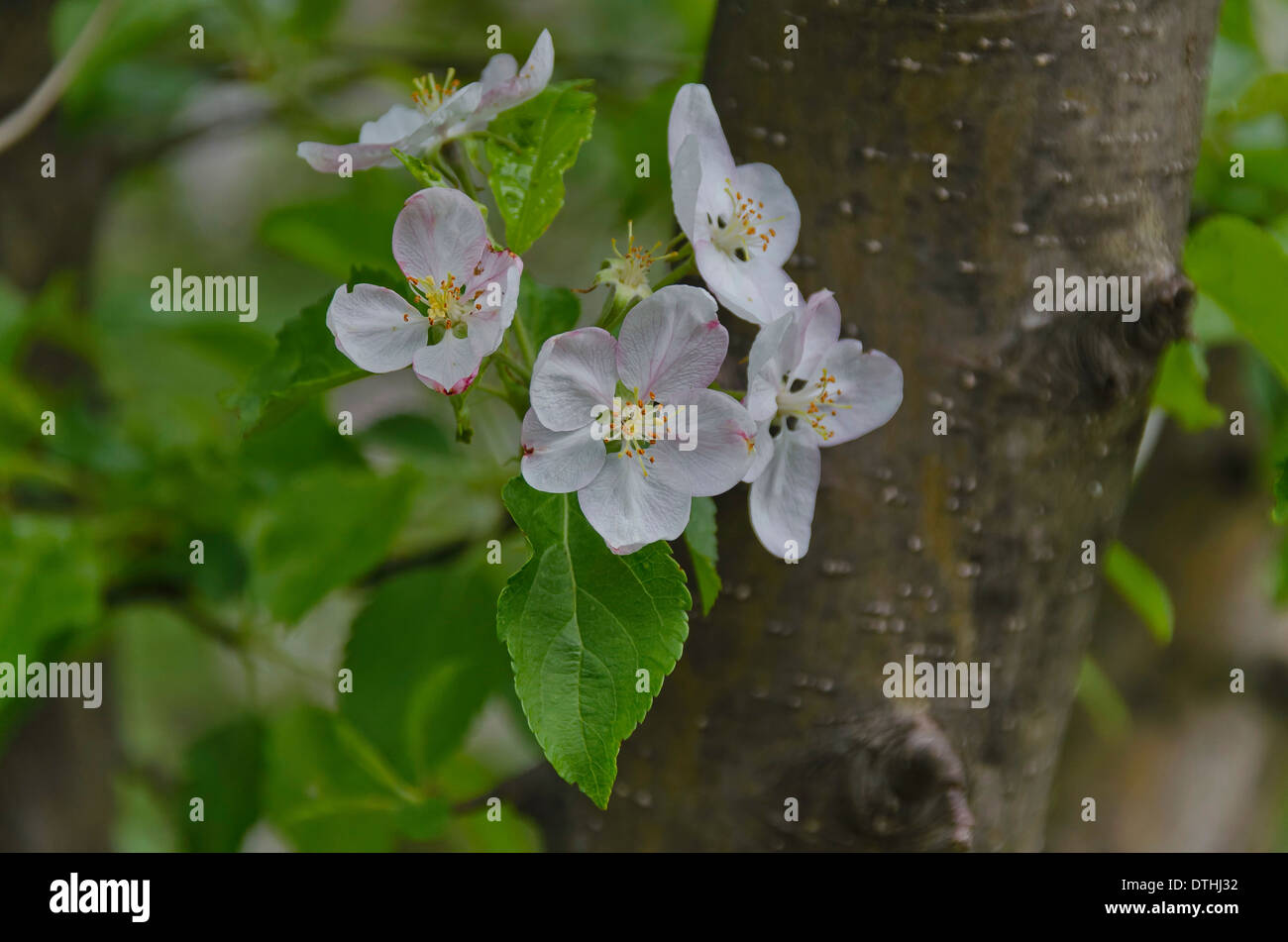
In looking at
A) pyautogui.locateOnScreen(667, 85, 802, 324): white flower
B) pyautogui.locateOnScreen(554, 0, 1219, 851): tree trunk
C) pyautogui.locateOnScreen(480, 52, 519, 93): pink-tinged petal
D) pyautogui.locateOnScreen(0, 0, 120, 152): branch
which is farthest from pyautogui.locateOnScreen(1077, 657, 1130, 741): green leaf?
pyautogui.locateOnScreen(0, 0, 120, 152): branch

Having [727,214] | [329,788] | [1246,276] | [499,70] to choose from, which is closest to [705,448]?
[727,214]

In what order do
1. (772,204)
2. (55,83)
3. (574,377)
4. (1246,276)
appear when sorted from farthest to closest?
(55,83) → (1246,276) → (772,204) → (574,377)

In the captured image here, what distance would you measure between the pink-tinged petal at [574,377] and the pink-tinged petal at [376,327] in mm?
61

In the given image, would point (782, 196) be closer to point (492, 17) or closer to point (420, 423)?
point (420, 423)

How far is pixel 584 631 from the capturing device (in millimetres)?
441

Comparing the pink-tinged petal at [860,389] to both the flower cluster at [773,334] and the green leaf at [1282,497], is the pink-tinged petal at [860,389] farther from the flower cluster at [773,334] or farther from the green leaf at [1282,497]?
the green leaf at [1282,497]

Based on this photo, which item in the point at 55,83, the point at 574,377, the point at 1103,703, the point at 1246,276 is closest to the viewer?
the point at 574,377

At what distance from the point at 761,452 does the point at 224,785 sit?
2.01ft

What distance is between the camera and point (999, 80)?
1.83 feet

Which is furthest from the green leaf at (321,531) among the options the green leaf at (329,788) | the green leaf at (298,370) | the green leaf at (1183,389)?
the green leaf at (1183,389)

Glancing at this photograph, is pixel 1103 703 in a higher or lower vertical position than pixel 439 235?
lower

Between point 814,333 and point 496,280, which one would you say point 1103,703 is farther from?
point 496,280

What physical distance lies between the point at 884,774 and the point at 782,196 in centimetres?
32
